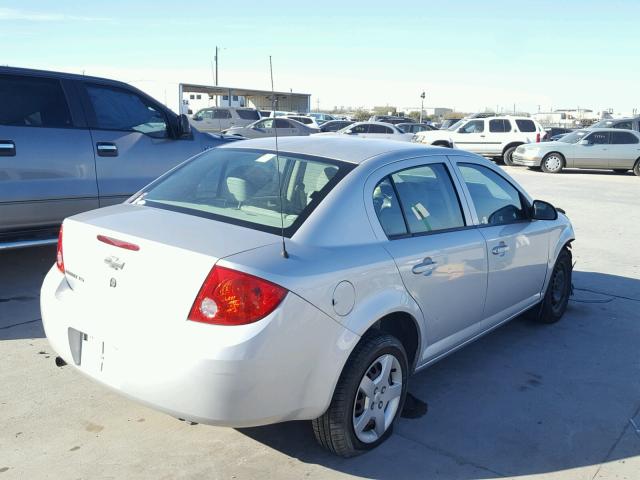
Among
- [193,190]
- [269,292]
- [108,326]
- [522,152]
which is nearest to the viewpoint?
[269,292]

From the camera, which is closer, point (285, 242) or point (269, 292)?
point (269, 292)

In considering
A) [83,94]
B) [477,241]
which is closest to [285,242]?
Answer: [477,241]

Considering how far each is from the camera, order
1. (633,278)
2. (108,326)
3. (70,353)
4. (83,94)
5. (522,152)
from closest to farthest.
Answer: (108,326)
(70,353)
(83,94)
(633,278)
(522,152)

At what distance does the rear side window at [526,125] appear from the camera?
23016mm

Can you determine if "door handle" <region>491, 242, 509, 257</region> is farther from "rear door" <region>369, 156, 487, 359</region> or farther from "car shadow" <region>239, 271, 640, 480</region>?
"car shadow" <region>239, 271, 640, 480</region>

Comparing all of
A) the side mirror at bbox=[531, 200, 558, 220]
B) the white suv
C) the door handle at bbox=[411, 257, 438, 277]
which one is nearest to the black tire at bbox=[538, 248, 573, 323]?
the side mirror at bbox=[531, 200, 558, 220]

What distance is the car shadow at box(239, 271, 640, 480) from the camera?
3.22 metres

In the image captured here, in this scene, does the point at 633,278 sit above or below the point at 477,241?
below

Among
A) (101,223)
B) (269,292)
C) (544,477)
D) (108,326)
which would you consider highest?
(101,223)

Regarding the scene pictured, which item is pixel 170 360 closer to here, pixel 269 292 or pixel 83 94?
pixel 269 292

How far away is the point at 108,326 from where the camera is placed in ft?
9.45

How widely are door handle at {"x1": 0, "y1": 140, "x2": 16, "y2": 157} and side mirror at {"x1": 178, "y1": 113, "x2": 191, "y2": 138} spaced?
1.89 meters

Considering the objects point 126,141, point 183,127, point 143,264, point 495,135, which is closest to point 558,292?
point 143,264

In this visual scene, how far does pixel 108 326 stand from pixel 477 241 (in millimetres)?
2310
